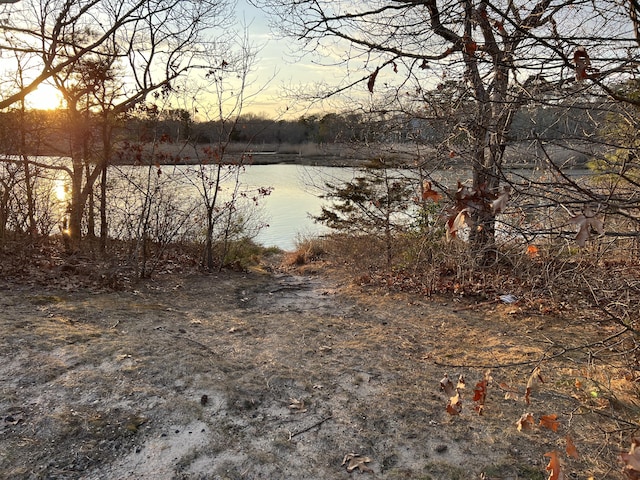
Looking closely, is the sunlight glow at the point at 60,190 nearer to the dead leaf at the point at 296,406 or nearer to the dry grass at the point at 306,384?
the dry grass at the point at 306,384

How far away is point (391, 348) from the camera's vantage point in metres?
4.52

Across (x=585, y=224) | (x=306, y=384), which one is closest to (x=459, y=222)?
(x=585, y=224)

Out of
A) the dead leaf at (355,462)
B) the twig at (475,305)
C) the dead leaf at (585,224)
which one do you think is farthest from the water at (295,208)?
the dead leaf at (585,224)

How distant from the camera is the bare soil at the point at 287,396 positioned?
251cm

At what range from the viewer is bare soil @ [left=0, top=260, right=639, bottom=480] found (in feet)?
8.25

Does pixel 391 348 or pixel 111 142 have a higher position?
pixel 111 142

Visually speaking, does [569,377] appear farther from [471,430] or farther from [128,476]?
Result: [128,476]

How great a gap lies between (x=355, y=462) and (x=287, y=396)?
2.90 ft

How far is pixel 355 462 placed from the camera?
2568 mm

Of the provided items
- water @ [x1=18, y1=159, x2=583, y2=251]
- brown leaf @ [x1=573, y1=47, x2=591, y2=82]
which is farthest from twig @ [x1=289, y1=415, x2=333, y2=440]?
water @ [x1=18, y1=159, x2=583, y2=251]

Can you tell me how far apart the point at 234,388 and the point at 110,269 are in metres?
4.24

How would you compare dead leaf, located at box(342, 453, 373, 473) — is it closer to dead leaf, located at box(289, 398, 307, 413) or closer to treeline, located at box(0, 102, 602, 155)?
dead leaf, located at box(289, 398, 307, 413)

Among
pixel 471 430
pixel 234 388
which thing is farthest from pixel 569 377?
pixel 234 388

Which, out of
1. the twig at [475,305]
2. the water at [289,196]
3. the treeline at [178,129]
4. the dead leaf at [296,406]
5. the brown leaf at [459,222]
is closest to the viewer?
the brown leaf at [459,222]
